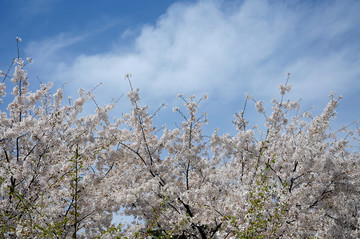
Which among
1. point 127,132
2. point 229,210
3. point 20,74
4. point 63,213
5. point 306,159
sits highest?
point 20,74

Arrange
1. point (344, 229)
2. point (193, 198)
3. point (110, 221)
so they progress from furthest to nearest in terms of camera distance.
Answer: point (344, 229), point (110, 221), point (193, 198)

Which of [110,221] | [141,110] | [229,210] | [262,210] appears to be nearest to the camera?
[262,210]

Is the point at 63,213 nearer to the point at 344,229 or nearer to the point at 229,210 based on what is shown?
the point at 229,210

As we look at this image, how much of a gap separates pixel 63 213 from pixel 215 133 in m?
5.56

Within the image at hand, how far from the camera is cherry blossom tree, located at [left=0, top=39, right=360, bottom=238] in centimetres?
755

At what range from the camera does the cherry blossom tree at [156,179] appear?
7555 millimetres

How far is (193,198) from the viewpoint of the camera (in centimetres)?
872

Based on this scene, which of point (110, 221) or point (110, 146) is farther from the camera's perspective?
point (110, 146)

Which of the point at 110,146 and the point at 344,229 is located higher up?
the point at 110,146

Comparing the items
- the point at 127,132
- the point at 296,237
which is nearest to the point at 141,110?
the point at 127,132

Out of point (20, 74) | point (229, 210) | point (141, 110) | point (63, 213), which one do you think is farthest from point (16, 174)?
point (229, 210)

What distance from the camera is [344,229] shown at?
33.3ft

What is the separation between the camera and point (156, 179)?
9555 mm

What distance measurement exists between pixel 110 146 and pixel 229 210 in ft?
15.7
